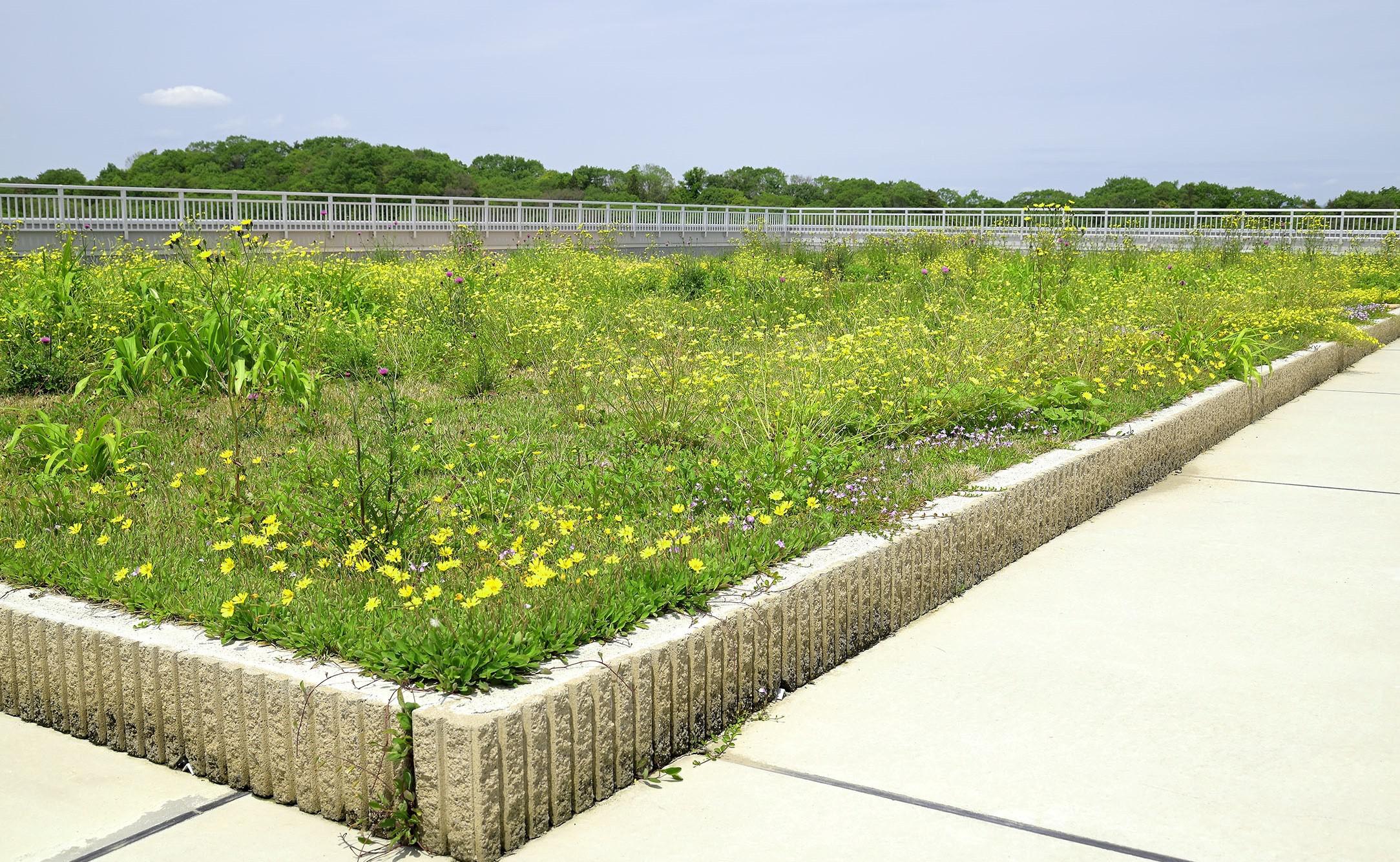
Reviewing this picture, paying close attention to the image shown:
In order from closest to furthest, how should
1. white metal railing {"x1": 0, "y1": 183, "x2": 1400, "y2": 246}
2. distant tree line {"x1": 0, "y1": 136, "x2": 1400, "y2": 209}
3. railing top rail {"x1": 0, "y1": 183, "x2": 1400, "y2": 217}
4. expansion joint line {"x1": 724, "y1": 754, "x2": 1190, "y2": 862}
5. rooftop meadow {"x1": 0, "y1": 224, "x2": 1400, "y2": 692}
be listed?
expansion joint line {"x1": 724, "y1": 754, "x2": 1190, "y2": 862}
rooftop meadow {"x1": 0, "y1": 224, "x2": 1400, "y2": 692}
white metal railing {"x1": 0, "y1": 183, "x2": 1400, "y2": 246}
railing top rail {"x1": 0, "y1": 183, "x2": 1400, "y2": 217}
distant tree line {"x1": 0, "y1": 136, "x2": 1400, "y2": 209}

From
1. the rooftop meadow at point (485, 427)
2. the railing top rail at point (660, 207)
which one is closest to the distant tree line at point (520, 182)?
the railing top rail at point (660, 207)

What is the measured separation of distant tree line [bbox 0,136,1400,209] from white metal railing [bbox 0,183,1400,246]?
38.2 ft

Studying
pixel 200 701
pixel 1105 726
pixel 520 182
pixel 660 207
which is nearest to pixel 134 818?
pixel 200 701

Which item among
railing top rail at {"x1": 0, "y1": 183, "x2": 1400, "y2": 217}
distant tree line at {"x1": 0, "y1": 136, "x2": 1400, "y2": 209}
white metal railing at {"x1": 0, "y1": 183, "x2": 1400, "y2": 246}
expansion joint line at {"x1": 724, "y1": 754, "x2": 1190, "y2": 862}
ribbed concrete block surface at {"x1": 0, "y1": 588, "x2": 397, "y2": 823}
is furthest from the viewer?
distant tree line at {"x1": 0, "y1": 136, "x2": 1400, "y2": 209}

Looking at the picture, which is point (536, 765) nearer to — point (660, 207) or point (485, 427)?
point (485, 427)

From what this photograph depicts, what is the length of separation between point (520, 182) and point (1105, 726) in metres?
73.9

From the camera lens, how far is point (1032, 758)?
10.2 feet

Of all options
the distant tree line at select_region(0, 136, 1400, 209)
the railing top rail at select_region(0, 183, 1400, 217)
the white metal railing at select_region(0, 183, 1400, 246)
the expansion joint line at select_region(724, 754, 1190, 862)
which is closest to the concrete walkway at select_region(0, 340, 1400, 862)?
the expansion joint line at select_region(724, 754, 1190, 862)

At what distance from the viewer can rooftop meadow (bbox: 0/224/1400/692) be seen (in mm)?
3393

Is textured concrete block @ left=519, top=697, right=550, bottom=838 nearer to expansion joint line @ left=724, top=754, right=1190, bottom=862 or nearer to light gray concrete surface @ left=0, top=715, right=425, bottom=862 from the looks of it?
light gray concrete surface @ left=0, top=715, right=425, bottom=862

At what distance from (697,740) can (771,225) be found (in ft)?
121

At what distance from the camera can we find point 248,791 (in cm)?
300

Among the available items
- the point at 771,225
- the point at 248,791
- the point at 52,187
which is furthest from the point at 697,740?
the point at 771,225

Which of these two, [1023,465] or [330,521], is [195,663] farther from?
[1023,465]
